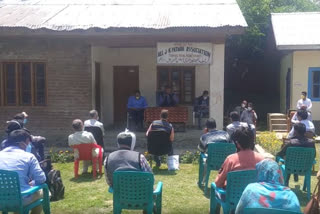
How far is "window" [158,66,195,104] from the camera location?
15070 millimetres

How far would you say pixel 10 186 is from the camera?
4.62 metres

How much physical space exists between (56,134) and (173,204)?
21.3 feet

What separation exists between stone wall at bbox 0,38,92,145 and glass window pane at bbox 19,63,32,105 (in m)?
0.26

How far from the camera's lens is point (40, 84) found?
1198 cm

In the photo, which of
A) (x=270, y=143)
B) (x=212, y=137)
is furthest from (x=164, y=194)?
(x=270, y=143)

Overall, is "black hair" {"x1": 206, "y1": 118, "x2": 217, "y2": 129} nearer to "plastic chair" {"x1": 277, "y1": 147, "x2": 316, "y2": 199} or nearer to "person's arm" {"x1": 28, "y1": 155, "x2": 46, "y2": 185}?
"plastic chair" {"x1": 277, "y1": 147, "x2": 316, "y2": 199}

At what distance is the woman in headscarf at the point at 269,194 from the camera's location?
3.51 meters

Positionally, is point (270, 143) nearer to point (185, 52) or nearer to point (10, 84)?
point (185, 52)

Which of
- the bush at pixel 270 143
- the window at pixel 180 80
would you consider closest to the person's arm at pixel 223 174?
the bush at pixel 270 143

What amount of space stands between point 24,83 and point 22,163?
25.6ft

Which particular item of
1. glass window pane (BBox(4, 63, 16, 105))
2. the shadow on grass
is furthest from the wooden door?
the shadow on grass

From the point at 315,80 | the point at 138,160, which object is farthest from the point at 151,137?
the point at 315,80

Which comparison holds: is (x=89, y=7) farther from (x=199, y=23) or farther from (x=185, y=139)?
(x=185, y=139)

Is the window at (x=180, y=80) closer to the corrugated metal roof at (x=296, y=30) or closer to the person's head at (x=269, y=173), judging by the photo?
the corrugated metal roof at (x=296, y=30)
